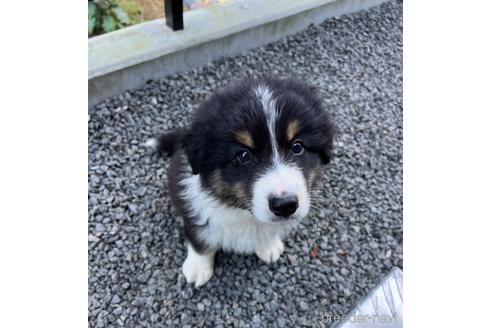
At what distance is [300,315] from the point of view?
283 centimetres

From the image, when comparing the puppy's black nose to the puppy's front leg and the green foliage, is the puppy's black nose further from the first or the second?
the green foliage

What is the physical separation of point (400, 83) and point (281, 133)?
9.95 feet

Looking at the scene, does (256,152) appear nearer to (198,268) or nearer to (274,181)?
(274,181)

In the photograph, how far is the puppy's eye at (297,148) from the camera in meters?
2.21

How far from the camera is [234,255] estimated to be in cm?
307

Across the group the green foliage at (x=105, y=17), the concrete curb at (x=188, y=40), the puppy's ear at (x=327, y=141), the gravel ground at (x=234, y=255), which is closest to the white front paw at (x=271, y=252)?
the gravel ground at (x=234, y=255)

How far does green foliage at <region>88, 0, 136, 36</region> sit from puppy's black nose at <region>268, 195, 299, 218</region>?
325 cm

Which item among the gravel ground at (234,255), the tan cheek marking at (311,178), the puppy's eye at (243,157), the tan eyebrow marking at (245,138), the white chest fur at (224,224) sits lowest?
the gravel ground at (234,255)

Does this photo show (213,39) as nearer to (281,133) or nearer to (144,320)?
(281,133)

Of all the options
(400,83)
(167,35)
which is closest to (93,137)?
(167,35)

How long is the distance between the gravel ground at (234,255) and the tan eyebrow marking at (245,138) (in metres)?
1.22

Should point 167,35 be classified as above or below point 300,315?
above

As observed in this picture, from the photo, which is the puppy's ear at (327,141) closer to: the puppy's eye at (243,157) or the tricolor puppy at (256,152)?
the tricolor puppy at (256,152)

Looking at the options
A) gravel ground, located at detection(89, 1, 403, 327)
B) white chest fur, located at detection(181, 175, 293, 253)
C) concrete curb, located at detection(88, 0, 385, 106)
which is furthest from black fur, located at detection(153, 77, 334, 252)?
concrete curb, located at detection(88, 0, 385, 106)
